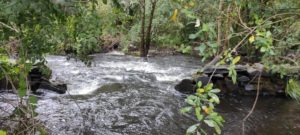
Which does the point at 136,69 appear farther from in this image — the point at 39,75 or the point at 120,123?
the point at 120,123

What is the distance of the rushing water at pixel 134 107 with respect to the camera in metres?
6.84

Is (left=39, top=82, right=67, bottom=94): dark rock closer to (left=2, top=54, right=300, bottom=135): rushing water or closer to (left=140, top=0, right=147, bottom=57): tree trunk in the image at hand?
(left=2, top=54, right=300, bottom=135): rushing water

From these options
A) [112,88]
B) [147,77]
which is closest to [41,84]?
[112,88]

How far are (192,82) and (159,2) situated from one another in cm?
611

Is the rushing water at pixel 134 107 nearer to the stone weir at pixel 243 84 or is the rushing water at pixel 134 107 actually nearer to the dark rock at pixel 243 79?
the stone weir at pixel 243 84

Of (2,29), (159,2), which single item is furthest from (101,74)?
(2,29)

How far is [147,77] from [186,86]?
5.43 feet

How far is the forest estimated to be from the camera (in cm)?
329

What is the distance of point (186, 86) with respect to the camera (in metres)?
9.70

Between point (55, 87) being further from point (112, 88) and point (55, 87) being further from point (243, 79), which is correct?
point (243, 79)

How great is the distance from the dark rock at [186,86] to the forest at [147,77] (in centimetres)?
3

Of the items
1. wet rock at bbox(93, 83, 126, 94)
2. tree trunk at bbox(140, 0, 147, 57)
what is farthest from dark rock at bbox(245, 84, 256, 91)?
tree trunk at bbox(140, 0, 147, 57)

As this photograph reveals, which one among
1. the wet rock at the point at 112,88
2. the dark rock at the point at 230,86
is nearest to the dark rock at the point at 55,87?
the wet rock at the point at 112,88

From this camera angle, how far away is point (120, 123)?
704cm
